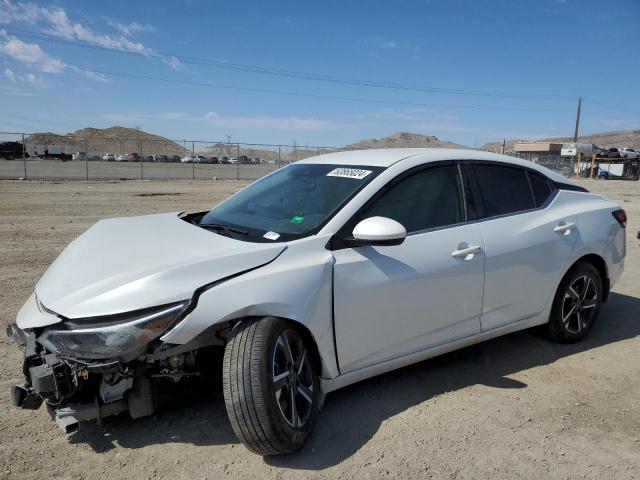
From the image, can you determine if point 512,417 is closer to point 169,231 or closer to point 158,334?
point 158,334

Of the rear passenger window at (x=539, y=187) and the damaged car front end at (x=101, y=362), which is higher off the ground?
the rear passenger window at (x=539, y=187)

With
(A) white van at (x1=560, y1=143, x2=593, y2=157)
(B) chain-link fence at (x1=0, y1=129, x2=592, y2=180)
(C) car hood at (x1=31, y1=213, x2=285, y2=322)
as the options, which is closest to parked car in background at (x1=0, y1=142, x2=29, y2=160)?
(B) chain-link fence at (x1=0, y1=129, x2=592, y2=180)

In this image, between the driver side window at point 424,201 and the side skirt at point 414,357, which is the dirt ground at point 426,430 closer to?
the side skirt at point 414,357

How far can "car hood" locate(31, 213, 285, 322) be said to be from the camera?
100 inches

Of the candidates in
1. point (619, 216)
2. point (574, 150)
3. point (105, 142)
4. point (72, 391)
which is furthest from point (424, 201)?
point (105, 142)

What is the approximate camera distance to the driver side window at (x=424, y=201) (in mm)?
3377

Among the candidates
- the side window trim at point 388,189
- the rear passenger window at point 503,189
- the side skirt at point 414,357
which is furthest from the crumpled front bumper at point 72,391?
the rear passenger window at point 503,189

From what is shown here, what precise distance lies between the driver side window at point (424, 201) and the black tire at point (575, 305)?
51.8 inches

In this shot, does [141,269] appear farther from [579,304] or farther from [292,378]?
[579,304]

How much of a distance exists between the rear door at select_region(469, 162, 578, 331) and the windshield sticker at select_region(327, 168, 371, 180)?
0.93 metres

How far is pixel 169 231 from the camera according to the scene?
11.3 feet

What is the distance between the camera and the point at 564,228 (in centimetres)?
418

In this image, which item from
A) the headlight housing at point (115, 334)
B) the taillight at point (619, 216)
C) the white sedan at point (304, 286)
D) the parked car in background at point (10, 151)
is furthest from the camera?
the parked car in background at point (10, 151)

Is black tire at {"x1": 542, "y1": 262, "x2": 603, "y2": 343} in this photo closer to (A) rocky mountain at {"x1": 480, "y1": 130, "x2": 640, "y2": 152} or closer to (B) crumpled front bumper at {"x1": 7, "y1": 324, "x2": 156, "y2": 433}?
(B) crumpled front bumper at {"x1": 7, "y1": 324, "x2": 156, "y2": 433}
